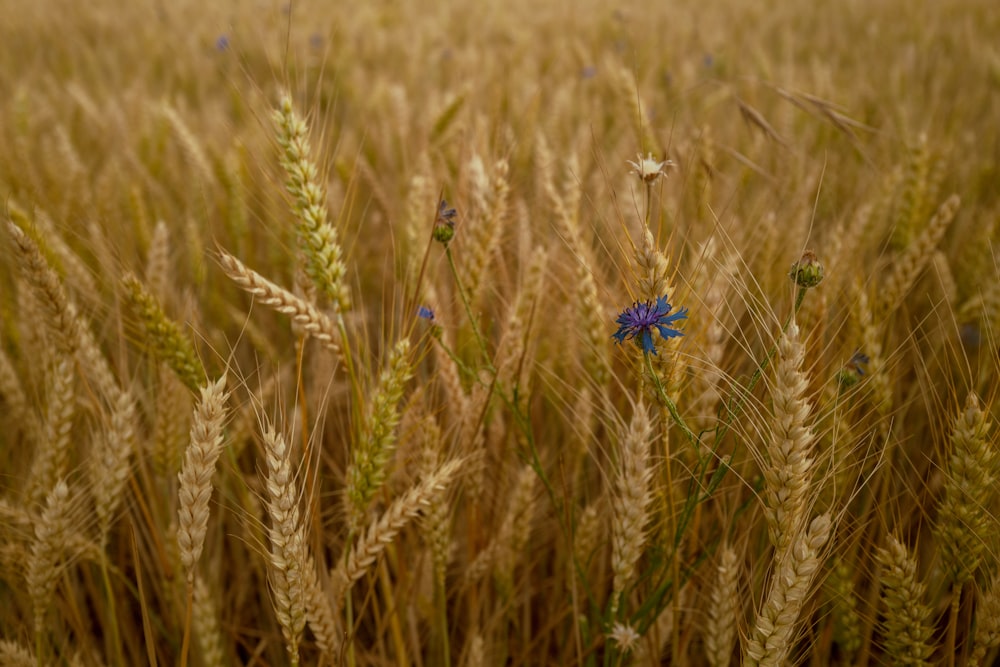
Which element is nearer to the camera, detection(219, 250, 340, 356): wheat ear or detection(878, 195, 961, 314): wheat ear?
detection(219, 250, 340, 356): wheat ear

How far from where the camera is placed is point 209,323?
6.30 ft

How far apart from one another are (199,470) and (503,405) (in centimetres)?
74

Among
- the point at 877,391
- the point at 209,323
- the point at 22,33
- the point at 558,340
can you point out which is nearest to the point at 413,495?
the point at 558,340

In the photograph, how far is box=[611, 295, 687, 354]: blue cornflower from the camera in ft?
2.75

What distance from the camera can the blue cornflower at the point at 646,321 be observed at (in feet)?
2.75

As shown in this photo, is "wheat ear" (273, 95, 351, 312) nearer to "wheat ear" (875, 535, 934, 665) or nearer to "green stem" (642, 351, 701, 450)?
"green stem" (642, 351, 701, 450)

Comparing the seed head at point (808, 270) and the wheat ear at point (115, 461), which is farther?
the wheat ear at point (115, 461)

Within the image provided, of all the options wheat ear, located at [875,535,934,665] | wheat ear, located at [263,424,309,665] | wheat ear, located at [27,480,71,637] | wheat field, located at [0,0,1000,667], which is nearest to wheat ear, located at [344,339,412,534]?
wheat field, located at [0,0,1000,667]

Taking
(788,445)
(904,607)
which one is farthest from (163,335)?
(904,607)

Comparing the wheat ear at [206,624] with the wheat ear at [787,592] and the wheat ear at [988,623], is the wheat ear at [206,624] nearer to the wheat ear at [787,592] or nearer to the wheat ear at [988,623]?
the wheat ear at [787,592]

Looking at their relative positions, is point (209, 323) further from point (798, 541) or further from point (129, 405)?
point (798, 541)

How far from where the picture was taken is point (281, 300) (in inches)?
36.9

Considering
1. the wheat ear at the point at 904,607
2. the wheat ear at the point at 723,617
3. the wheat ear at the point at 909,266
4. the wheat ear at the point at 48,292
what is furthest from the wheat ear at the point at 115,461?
the wheat ear at the point at 909,266

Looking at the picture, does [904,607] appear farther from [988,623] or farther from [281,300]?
[281,300]
